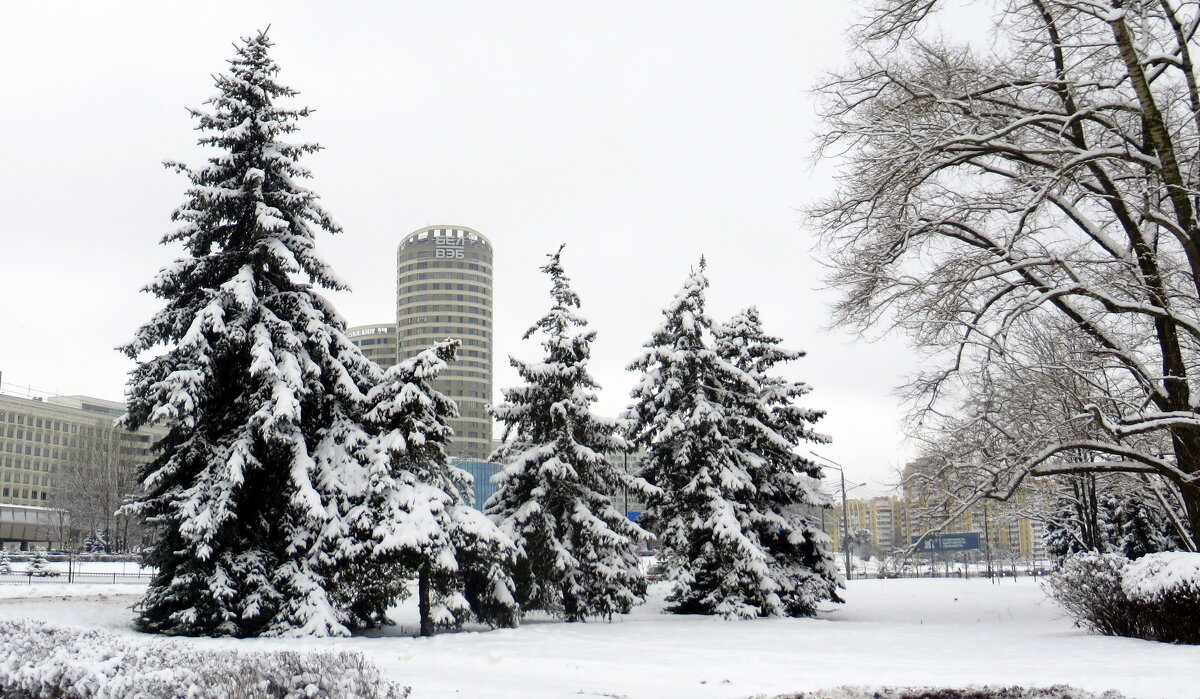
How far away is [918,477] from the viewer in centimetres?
1792

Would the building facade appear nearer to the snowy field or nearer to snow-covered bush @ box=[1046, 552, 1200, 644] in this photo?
the snowy field

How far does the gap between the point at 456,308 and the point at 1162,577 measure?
539 ft

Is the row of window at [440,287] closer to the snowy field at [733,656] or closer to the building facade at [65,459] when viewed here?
the building facade at [65,459]

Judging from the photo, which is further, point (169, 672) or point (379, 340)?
point (379, 340)

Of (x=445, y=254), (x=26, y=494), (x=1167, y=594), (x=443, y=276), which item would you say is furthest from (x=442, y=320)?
(x=1167, y=594)

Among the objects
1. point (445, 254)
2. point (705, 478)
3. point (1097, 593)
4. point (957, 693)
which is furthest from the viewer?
point (445, 254)

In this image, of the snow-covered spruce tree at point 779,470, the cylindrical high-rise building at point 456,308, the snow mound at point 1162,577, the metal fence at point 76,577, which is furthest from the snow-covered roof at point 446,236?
the snow mound at point 1162,577

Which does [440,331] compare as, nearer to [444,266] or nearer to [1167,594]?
[444,266]

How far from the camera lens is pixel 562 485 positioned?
21578 mm

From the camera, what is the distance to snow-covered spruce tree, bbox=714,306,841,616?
24922 millimetres

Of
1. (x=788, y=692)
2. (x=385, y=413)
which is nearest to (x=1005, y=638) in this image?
(x=788, y=692)

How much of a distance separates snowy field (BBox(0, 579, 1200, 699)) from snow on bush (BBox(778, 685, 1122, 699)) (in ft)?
2.29

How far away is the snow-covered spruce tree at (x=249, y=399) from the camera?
Answer: 55.3 ft

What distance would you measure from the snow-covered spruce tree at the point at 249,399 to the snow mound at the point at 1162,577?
14.0 m
